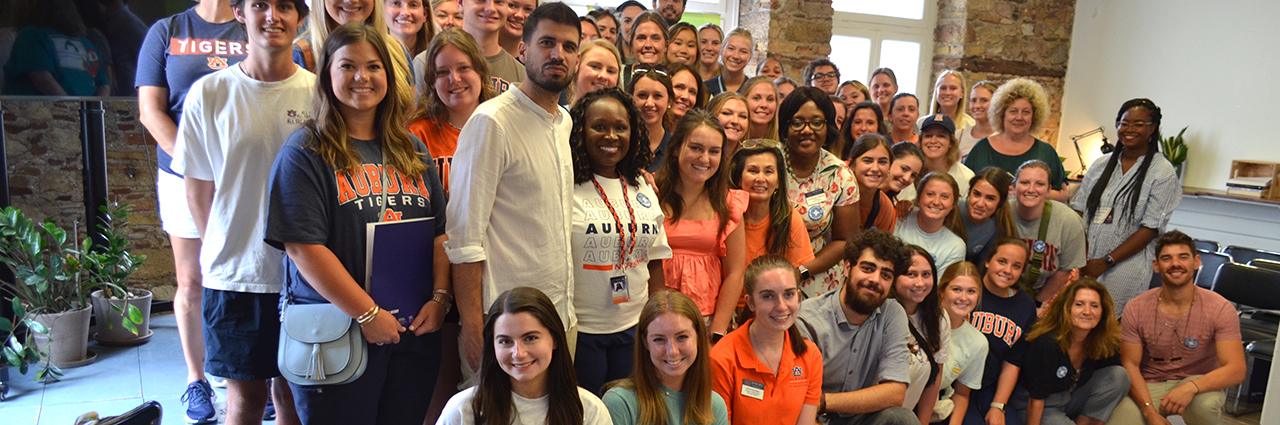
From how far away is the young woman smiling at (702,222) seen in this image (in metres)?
2.38

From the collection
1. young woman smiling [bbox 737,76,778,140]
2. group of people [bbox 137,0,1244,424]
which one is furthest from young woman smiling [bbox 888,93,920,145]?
young woman smiling [bbox 737,76,778,140]

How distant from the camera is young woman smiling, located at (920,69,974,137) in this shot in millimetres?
4441

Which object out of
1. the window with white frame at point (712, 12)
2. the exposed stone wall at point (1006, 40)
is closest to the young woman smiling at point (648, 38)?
the window with white frame at point (712, 12)

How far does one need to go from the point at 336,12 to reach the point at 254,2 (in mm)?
377

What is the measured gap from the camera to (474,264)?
72.9 inches

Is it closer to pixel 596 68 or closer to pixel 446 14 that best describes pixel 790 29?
pixel 446 14

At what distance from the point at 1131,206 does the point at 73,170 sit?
530 centimetres

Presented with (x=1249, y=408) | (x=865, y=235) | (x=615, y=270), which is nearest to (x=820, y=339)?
(x=865, y=235)

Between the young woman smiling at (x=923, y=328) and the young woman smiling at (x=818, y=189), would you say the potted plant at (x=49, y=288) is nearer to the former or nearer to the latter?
the young woman smiling at (x=818, y=189)

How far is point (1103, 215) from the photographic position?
3705 mm

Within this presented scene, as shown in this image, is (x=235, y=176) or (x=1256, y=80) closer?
(x=235, y=176)

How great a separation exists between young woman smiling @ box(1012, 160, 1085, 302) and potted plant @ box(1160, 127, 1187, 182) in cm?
406

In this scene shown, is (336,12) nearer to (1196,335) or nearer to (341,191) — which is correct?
(341,191)

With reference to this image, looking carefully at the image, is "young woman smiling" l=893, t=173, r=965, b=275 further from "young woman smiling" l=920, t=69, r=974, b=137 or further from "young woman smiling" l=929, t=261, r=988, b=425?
"young woman smiling" l=920, t=69, r=974, b=137
